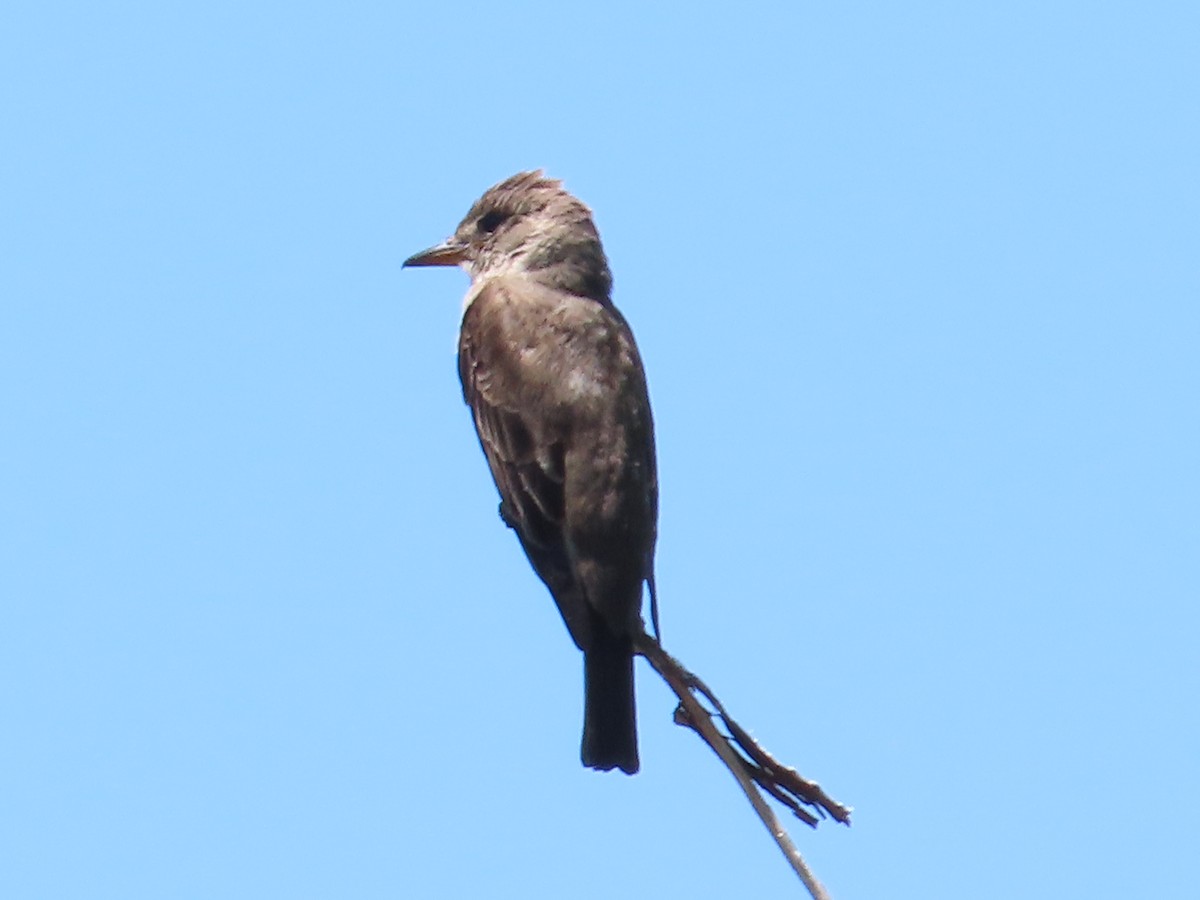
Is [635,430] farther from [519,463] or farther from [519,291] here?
[519,291]

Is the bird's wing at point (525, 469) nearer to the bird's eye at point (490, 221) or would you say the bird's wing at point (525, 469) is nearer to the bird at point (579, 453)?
the bird at point (579, 453)

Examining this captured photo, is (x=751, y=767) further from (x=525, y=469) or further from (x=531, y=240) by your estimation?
(x=531, y=240)

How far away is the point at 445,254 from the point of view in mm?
8672

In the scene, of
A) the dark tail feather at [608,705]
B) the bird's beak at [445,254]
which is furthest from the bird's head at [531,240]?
the dark tail feather at [608,705]

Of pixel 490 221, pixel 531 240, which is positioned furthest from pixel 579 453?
pixel 490 221

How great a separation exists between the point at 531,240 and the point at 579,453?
1.65 m

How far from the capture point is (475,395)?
737 centimetres

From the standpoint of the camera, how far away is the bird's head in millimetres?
7977

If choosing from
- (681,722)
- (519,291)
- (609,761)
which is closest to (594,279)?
(519,291)

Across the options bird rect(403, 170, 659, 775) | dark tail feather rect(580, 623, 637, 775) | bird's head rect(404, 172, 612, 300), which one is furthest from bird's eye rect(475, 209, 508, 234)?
dark tail feather rect(580, 623, 637, 775)

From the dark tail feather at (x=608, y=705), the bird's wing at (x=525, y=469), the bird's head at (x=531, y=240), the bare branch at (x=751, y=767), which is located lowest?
the bare branch at (x=751, y=767)

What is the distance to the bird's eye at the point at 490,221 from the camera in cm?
852

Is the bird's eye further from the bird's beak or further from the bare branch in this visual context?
the bare branch

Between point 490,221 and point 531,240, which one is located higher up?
point 490,221
